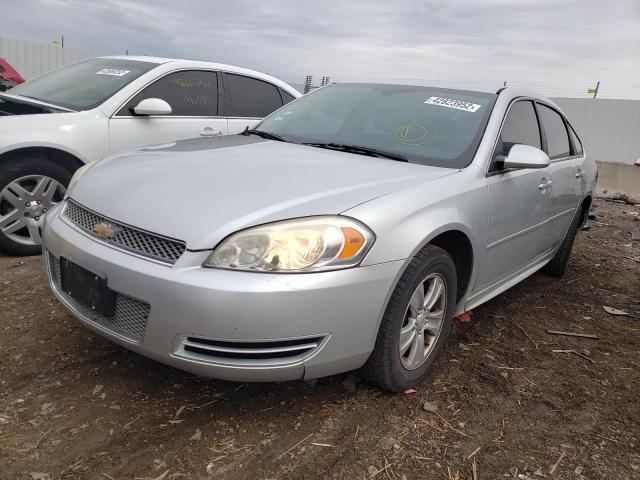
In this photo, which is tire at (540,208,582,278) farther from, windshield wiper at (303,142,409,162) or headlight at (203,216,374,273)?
headlight at (203,216,374,273)

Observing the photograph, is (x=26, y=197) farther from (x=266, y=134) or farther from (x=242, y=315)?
(x=242, y=315)

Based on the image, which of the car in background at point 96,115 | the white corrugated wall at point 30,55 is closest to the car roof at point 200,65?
the car in background at point 96,115

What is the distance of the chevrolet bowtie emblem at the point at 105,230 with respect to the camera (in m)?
2.38

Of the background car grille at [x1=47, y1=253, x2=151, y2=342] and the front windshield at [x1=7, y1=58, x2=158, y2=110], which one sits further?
the front windshield at [x1=7, y1=58, x2=158, y2=110]

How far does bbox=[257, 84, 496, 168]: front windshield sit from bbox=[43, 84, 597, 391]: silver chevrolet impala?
0.01 metres

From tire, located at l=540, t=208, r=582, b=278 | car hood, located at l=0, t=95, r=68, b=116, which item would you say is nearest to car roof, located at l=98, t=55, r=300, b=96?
car hood, located at l=0, t=95, r=68, b=116

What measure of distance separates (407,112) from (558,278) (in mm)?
2552

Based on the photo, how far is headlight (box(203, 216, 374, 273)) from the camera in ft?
7.03

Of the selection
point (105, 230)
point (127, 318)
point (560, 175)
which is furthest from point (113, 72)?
point (560, 175)

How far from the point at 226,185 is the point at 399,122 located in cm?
131

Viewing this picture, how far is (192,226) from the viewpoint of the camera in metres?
2.20

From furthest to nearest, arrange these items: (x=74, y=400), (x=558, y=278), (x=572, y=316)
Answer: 1. (x=558, y=278)
2. (x=572, y=316)
3. (x=74, y=400)

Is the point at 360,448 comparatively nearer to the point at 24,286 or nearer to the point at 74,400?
the point at 74,400

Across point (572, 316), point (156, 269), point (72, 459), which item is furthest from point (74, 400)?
point (572, 316)
